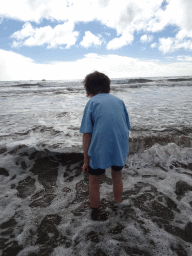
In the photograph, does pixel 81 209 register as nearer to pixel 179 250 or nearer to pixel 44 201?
pixel 44 201

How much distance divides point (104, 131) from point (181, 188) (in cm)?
180

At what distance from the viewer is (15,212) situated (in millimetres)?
2109

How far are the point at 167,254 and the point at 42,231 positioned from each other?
4.51 ft

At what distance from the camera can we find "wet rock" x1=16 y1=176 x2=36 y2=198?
2.45m

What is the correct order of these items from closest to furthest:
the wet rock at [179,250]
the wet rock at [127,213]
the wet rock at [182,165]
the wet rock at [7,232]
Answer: the wet rock at [179,250], the wet rock at [7,232], the wet rock at [127,213], the wet rock at [182,165]

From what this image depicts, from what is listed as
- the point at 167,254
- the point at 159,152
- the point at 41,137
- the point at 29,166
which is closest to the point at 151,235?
the point at 167,254

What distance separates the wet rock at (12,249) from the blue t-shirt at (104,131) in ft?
3.81

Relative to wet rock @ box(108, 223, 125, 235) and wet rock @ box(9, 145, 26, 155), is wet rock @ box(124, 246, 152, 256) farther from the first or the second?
wet rock @ box(9, 145, 26, 155)

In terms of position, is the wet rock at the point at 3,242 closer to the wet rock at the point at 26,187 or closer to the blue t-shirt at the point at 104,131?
the wet rock at the point at 26,187

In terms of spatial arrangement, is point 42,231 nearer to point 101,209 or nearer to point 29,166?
point 101,209

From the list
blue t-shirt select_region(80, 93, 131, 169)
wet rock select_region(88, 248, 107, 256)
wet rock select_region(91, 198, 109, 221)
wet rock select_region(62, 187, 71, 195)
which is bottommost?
wet rock select_region(88, 248, 107, 256)

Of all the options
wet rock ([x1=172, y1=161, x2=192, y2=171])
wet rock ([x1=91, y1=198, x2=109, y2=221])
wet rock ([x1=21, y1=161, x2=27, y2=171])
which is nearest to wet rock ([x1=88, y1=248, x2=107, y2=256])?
wet rock ([x1=91, y1=198, x2=109, y2=221])

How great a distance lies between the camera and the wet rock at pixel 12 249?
1.60 metres

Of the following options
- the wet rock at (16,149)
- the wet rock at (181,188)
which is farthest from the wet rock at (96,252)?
the wet rock at (16,149)
